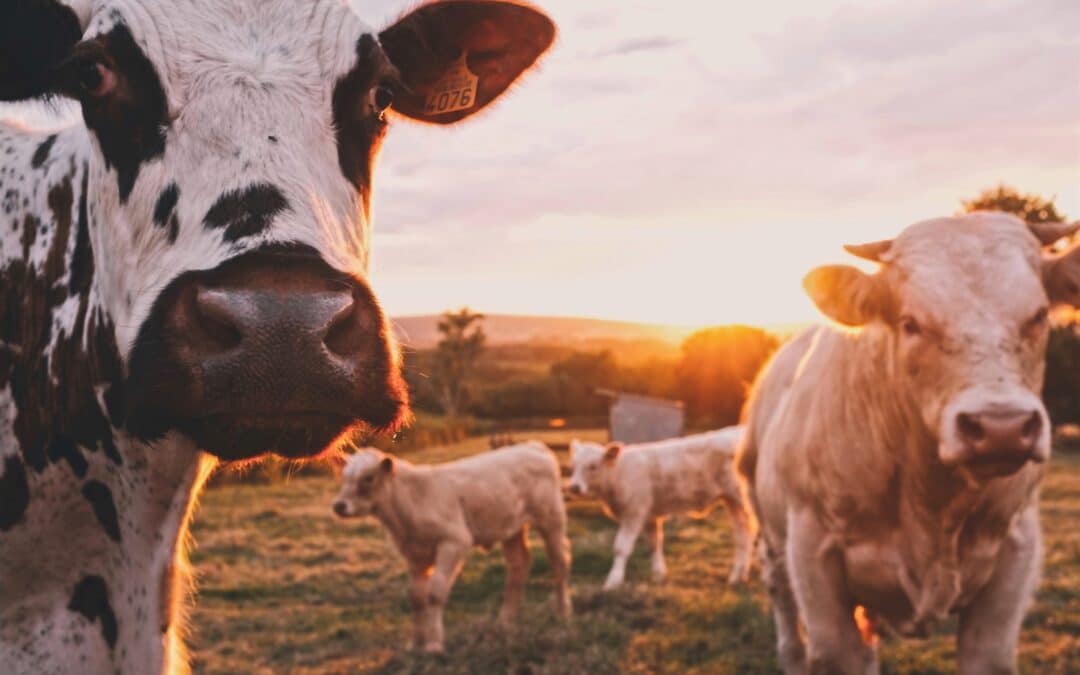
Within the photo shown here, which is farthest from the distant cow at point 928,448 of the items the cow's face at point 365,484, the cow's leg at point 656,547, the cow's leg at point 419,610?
the cow's leg at point 656,547

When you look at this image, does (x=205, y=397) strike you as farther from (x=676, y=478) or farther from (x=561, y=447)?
(x=561, y=447)

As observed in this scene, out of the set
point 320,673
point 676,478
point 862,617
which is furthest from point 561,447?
point 862,617

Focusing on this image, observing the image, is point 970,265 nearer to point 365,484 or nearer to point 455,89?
point 455,89

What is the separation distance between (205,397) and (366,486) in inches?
320

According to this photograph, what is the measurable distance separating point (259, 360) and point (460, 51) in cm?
175

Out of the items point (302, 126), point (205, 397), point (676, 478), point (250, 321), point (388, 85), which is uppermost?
point (388, 85)

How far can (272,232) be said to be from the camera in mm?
1988

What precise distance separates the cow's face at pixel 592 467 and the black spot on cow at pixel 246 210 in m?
12.0

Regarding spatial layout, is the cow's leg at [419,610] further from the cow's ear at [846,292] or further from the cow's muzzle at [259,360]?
the cow's muzzle at [259,360]

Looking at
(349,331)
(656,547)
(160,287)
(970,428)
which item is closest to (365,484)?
(656,547)

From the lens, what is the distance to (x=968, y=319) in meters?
3.73

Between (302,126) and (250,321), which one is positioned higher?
(302,126)

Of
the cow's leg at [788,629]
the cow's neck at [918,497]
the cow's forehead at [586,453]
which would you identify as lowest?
the cow's leg at [788,629]

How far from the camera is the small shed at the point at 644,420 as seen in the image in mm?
30250
